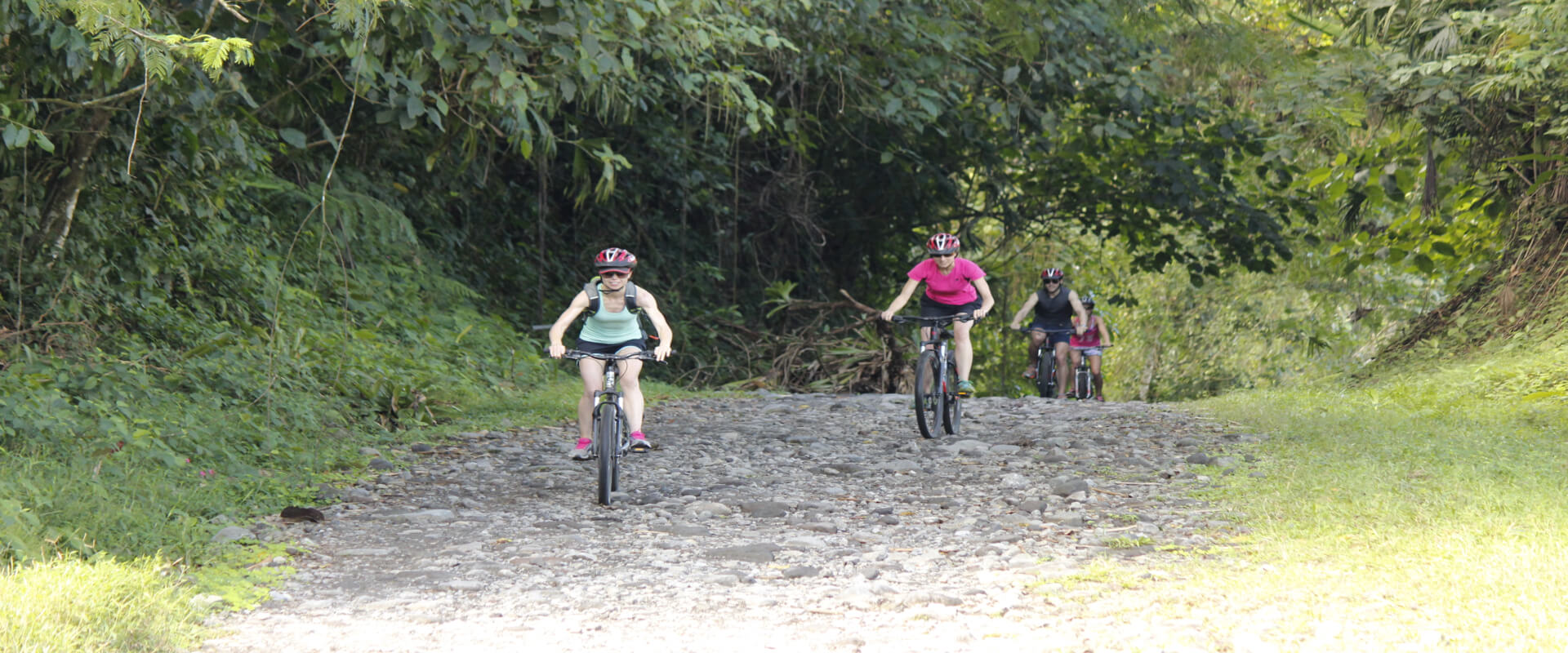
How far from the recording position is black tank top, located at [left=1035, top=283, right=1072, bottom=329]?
53.4 ft

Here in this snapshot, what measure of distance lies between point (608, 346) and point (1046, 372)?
9637mm

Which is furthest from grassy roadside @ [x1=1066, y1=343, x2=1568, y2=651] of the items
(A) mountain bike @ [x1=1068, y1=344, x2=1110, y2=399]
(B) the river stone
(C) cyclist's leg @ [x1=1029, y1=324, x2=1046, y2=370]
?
(A) mountain bike @ [x1=1068, y1=344, x2=1110, y2=399]

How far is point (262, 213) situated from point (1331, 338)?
22338mm

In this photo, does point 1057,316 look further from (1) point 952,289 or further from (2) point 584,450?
(2) point 584,450

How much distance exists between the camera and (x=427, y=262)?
16062 mm

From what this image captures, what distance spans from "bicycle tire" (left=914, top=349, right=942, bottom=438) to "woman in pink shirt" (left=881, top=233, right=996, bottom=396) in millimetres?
244

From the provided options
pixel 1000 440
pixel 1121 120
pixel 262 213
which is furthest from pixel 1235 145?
pixel 262 213

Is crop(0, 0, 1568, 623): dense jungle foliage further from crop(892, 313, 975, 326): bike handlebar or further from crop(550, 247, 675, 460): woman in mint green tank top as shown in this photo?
crop(892, 313, 975, 326): bike handlebar

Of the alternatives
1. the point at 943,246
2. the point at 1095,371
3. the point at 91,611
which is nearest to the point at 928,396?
A: the point at 943,246

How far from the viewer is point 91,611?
4363mm

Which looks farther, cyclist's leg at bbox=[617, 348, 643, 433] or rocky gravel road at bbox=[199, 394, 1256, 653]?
cyclist's leg at bbox=[617, 348, 643, 433]

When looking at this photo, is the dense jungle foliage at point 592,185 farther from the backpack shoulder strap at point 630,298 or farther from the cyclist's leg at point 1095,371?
the cyclist's leg at point 1095,371

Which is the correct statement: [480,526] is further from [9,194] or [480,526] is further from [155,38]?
[9,194]

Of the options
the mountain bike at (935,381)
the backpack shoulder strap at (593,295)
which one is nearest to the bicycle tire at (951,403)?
the mountain bike at (935,381)
